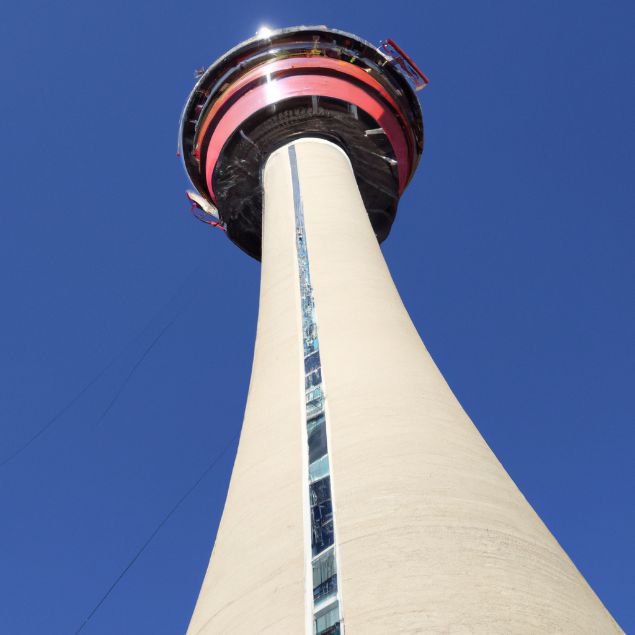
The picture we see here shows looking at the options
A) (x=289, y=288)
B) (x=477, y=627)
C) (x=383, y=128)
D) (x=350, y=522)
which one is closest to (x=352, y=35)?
(x=383, y=128)

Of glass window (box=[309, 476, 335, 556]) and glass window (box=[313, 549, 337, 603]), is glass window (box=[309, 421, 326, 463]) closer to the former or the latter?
glass window (box=[309, 476, 335, 556])

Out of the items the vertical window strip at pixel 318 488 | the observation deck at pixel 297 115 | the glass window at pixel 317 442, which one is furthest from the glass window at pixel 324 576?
the observation deck at pixel 297 115

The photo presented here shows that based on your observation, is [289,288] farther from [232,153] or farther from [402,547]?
[232,153]

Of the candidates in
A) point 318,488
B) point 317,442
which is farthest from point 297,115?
point 318,488

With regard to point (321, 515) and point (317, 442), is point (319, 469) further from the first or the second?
point (321, 515)

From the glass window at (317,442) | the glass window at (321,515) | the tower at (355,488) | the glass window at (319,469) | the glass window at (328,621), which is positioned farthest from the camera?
the glass window at (317,442)

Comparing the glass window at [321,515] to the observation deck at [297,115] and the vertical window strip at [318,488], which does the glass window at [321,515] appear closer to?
the vertical window strip at [318,488]

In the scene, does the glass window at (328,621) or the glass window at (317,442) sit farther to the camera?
the glass window at (317,442)

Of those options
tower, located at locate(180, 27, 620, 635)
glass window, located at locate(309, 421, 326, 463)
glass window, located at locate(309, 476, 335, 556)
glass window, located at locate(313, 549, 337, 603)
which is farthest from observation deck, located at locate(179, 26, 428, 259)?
glass window, located at locate(313, 549, 337, 603)
